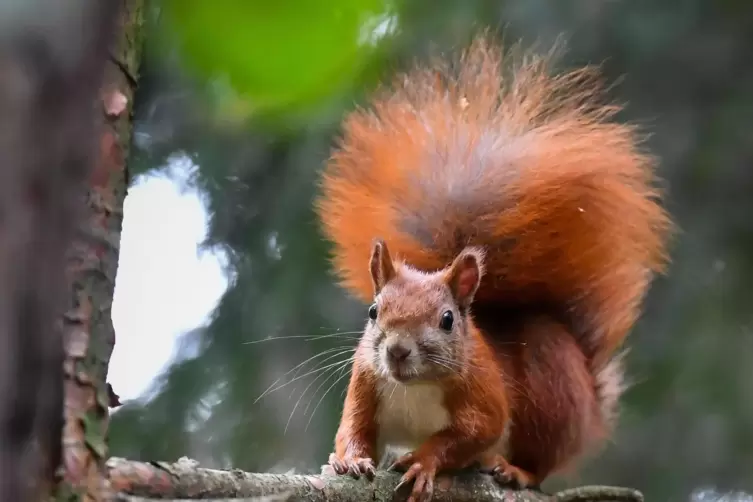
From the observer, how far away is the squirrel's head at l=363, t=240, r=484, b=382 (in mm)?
1262

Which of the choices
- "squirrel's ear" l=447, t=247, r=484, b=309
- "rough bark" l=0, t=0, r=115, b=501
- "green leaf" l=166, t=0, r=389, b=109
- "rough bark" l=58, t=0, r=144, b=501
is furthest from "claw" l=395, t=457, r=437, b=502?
"rough bark" l=0, t=0, r=115, b=501

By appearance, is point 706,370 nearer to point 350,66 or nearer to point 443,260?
point 443,260

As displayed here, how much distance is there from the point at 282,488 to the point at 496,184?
825 millimetres

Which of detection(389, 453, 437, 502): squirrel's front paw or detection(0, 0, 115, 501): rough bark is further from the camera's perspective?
detection(389, 453, 437, 502): squirrel's front paw

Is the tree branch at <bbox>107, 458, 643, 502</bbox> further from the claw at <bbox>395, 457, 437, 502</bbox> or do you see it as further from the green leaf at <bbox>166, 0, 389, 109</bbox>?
the green leaf at <bbox>166, 0, 389, 109</bbox>

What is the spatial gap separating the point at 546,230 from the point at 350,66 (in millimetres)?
1244

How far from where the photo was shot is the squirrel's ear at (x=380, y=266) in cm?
137

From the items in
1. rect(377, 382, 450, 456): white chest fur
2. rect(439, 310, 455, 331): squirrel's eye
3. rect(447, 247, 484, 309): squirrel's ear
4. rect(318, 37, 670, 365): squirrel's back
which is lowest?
rect(377, 382, 450, 456): white chest fur

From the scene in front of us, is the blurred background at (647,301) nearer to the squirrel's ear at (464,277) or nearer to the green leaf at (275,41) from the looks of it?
the squirrel's ear at (464,277)

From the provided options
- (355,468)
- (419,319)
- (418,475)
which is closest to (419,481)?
(418,475)

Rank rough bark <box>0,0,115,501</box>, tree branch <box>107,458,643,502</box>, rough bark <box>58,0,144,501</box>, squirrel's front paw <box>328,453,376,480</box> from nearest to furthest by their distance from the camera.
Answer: rough bark <box>0,0,115,501</box>
rough bark <box>58,0,144,501</box>
tree branch <box>107,458,643,502</box>
squirrel's front paw <box>328,453,376,480</box>

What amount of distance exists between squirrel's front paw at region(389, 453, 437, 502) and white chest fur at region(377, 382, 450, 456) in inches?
4.4

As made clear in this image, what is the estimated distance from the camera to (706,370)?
6.62ft

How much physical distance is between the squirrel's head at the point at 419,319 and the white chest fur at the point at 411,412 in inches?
2.7
